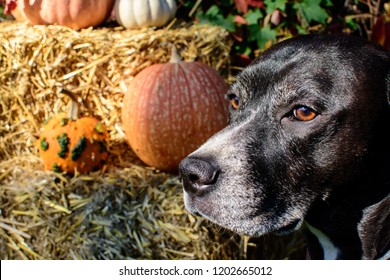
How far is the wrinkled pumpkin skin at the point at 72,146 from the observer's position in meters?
4.50

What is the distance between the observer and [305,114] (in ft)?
8.73

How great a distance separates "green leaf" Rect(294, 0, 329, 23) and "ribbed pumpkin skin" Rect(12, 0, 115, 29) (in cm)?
157

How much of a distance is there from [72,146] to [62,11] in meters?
1.16

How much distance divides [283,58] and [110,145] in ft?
7.66

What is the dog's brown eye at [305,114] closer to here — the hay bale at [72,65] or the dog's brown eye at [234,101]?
the dog's brown eye at [234,101]

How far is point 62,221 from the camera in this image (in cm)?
430

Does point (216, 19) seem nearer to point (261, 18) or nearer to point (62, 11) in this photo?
point (261, 18)

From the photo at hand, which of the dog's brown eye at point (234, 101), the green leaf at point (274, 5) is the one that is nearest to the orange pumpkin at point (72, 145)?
the green leaf at point (274, 5)

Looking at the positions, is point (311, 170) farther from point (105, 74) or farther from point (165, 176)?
point (105, 74)


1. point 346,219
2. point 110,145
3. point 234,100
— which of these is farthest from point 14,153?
point 346,219

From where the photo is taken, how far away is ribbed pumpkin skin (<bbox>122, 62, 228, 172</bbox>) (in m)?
4.50

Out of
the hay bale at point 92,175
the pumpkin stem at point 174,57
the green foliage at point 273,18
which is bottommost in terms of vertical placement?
the hay bale at point 92,175

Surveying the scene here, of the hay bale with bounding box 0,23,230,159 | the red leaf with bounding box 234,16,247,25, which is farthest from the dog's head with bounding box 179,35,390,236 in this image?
the red leaf with bounding box 234,16,247,25

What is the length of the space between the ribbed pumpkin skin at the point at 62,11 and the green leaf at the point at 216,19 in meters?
0.81
